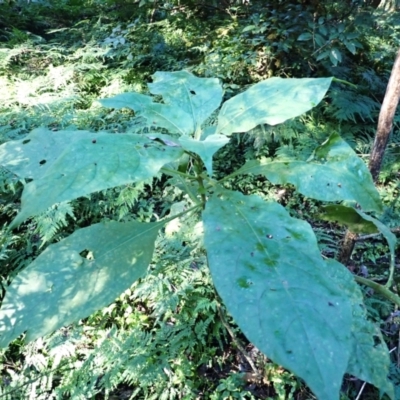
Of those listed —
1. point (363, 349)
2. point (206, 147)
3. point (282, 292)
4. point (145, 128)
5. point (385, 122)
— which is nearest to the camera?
point (282, 292)

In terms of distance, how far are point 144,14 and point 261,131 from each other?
2.27m

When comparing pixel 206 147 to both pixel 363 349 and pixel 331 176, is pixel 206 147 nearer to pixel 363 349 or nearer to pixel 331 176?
pixel 331 176

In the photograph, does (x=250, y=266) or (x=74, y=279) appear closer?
(x=250, y=266)

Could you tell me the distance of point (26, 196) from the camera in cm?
48

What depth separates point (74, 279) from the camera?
1.91ft

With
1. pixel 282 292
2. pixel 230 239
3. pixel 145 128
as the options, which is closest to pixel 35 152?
pixel 230 239

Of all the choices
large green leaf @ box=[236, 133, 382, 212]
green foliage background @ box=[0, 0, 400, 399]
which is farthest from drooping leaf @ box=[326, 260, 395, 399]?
green foliage background @ box=[0, 0, 400, 399]

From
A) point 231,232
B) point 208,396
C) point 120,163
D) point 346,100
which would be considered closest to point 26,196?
point 120,163

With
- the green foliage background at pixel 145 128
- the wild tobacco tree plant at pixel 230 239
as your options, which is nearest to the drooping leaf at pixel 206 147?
the wild tobacco tree plant at pixel 230 239

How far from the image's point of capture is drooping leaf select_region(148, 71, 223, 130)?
77cm

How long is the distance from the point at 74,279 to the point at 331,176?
479 millimetres

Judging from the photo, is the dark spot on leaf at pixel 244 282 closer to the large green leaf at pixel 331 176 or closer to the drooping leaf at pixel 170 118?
the large green leaf at pixel 331 176

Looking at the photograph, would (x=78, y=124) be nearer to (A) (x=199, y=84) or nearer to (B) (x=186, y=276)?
(B) (x=186, y=276)

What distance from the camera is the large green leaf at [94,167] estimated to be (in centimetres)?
44
